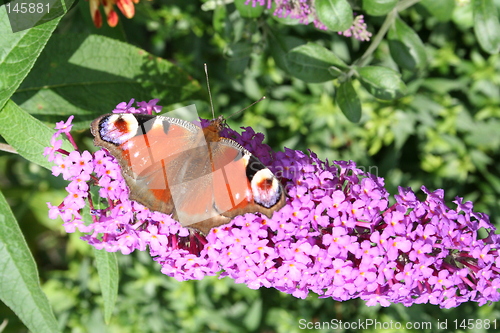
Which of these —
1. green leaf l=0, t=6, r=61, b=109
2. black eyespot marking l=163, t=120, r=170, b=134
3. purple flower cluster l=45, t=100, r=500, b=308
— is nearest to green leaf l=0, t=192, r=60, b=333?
purple flower cluster l=45, t=100, r=500, b=308

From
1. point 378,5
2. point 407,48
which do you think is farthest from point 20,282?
point 407,48

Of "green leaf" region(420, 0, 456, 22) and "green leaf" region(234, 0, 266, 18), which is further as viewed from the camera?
"green leaf" region(420, 0, 456, 22)

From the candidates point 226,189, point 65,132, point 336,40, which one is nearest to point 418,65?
point 336,40

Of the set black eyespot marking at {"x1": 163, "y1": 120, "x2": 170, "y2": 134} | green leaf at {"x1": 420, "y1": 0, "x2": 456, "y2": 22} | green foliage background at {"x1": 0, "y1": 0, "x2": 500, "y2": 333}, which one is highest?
green leaf at {"x1": 420, "y1": 0, "x2": 456, "y2": 22}

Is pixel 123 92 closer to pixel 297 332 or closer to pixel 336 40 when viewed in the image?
pixel 336 40

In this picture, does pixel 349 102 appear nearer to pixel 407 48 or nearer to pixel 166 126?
pixel 407 48

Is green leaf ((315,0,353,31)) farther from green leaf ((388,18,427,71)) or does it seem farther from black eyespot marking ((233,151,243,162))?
black eyespot marking ((233,151,243,162))

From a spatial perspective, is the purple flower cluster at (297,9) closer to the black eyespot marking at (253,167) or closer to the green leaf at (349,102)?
the green leaf at (349,102)
